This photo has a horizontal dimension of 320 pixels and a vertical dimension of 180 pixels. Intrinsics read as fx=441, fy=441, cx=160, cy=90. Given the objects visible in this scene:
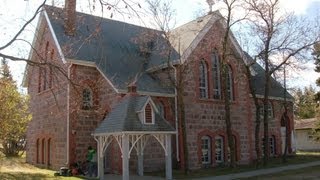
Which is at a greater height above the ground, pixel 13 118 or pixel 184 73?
pixel 184 73

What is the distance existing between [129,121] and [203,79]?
10396 mm

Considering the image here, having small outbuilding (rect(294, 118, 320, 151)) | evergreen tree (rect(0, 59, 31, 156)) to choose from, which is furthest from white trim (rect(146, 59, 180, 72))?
small outbuilding (rect(294, 118, 320, 151))

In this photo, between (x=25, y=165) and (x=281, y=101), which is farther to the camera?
(x=281, y=101)

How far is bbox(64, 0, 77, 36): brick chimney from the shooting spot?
1252 centimetres

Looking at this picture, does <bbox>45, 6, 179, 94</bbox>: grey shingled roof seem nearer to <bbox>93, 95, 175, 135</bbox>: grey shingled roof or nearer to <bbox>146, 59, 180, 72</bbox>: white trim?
<bbox>146, 59, 180, 72</bbox>: white trim

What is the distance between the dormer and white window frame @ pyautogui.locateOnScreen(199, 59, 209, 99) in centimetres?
828

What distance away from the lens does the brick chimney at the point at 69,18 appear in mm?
12517

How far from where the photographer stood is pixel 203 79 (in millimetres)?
31094

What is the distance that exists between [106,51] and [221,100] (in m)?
8.87

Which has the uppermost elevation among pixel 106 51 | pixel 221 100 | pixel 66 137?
pixel 106 51

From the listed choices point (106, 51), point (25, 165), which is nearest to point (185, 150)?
A: point (106, 51)

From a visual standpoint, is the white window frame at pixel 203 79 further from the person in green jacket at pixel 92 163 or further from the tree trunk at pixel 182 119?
the person in green jacket at pixel 92 163

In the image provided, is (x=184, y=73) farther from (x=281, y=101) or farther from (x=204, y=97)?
(x=281, y=101)

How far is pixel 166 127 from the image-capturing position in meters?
23.3
